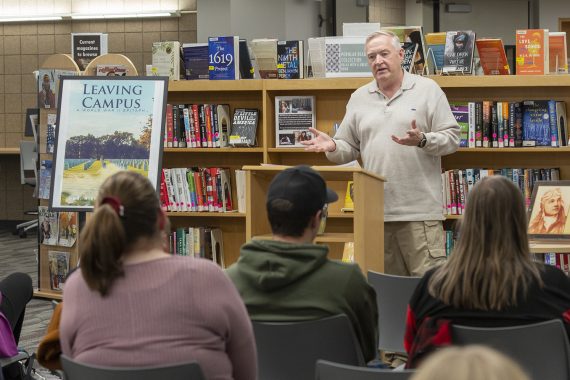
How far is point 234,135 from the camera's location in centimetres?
676

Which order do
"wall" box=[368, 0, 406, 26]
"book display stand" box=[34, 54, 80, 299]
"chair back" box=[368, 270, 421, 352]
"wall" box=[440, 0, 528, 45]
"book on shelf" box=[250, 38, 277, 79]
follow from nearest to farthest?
"chair back" box=[368, 270, 421, 352]
"book on shelf" box=[250, 38, 277, 79]
"book display stand" box=[34, 54, 80, 299]
"wall" box=[368, 0, 406, 26]
"wall" box=[440, 0, 528, 45]

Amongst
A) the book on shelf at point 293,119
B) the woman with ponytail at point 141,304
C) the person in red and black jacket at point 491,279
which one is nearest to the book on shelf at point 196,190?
the book on shelf at point 293,119

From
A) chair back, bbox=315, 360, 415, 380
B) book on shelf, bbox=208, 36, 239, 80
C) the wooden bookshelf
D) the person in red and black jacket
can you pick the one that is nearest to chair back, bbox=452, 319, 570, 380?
the person in red and black jacket

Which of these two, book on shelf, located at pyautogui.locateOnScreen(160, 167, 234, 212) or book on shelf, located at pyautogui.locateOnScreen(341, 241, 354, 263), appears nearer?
book on shelf, located at pyautogui.locateOnScreen(341, 241, 354, 263)

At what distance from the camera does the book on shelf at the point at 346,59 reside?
640cm

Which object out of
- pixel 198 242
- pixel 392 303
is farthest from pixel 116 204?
pixel 198 242

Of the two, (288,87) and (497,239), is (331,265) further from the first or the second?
(288,87)

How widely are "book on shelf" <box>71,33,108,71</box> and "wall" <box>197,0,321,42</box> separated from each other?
214 centimetres

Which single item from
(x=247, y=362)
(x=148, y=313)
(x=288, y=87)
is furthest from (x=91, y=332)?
(x=288, y=87)

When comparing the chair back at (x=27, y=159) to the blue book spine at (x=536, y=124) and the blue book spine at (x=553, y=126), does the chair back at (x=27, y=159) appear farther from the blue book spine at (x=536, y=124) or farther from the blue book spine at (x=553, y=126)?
the blue book spine at (x=553, y=126)

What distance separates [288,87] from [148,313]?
14.2 ft

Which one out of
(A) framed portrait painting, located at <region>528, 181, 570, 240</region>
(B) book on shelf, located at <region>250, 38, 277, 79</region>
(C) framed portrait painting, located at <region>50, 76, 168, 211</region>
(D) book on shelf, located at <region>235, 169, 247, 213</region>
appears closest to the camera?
(A) framed portrait painting, located at <region>528, 181, 570, 240</region>

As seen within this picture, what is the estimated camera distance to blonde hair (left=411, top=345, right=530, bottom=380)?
48.3 inches

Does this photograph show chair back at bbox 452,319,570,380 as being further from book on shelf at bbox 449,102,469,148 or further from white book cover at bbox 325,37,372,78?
white book cover at bbox 325,37,372,78
